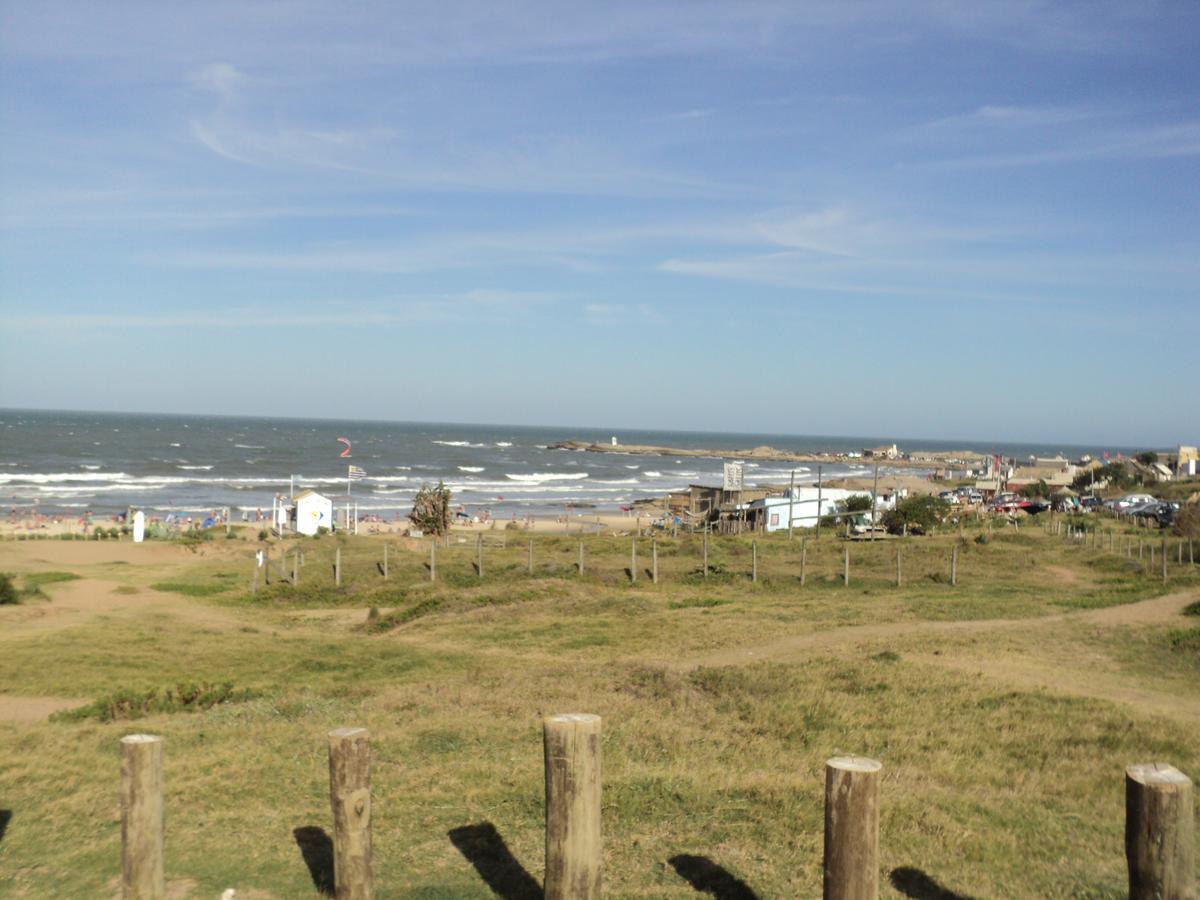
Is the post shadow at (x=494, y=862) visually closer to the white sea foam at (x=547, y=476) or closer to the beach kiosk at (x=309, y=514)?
the beach kiosk at (x=309, y=514)

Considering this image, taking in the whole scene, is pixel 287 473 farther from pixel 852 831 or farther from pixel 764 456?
pixel 764 456

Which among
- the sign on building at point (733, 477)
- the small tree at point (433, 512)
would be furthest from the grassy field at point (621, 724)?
the sign on building at point (733, 477)

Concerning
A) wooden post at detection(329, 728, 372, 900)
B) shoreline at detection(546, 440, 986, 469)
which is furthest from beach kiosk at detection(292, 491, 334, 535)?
shoreline at detection(546, 440, 986, 469)

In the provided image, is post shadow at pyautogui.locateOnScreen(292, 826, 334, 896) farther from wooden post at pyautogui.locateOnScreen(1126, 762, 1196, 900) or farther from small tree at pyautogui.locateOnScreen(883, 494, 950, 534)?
small tree at pyautogui.locateOnScreen(883, 494, 950, 534)

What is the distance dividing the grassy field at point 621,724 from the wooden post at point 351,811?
0.74 m

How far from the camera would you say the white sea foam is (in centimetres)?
10644

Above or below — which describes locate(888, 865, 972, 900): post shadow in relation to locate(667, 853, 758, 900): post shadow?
below

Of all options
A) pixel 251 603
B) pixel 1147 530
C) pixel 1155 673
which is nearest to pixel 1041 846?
pixel 1155 673

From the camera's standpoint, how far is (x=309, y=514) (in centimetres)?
4778

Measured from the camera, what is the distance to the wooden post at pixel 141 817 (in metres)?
6.30

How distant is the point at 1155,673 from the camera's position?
17.2 metres

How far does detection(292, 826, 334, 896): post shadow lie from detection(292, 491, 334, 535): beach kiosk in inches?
1597

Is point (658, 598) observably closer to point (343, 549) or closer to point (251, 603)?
point (251, 603)

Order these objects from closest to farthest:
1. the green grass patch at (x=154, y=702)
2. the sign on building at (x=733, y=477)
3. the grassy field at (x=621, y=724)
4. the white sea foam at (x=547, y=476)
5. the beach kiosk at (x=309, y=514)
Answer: the grassy field at (x=621, y=724), the green grass patch at (x=154, y=702), the beach kiosk at (x=309, y=514), the sign on building at (x=733, y=477), the white sea foam at (x=547, y=476)
